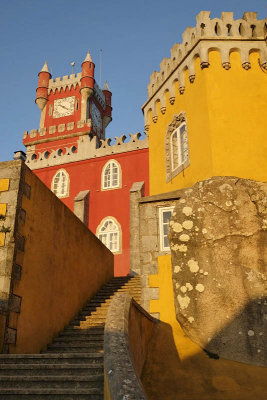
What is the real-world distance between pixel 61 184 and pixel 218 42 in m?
14.3

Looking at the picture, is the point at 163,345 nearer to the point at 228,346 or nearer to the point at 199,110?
the point at 228,346

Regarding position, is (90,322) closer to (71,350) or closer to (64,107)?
(71,350)

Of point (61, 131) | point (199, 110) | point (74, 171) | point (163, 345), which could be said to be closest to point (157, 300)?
point (163, 345)

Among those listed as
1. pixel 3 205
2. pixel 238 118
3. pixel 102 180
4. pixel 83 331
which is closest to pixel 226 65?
pixel 238 118

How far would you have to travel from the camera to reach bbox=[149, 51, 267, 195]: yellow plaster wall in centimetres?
880

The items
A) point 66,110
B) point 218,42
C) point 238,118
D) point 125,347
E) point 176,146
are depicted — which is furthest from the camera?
point 66,110

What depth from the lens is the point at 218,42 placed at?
9914 millimetres

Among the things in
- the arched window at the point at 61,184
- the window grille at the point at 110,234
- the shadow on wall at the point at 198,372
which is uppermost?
the arched window at the point at 61,184

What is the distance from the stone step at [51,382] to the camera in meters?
4.70

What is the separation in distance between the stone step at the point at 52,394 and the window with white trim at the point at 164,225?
4.47m

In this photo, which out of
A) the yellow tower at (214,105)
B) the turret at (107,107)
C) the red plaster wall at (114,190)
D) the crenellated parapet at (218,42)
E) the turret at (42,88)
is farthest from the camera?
the turret at (107,107)

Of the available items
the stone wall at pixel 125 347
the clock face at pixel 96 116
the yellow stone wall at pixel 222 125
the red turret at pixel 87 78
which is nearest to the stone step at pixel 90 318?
the yellow stone wall at pixel 222 125

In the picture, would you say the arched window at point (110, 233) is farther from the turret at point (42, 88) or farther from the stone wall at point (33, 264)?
the turret at point (42, 88)

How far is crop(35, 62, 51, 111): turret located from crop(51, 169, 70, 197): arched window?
15.7m
